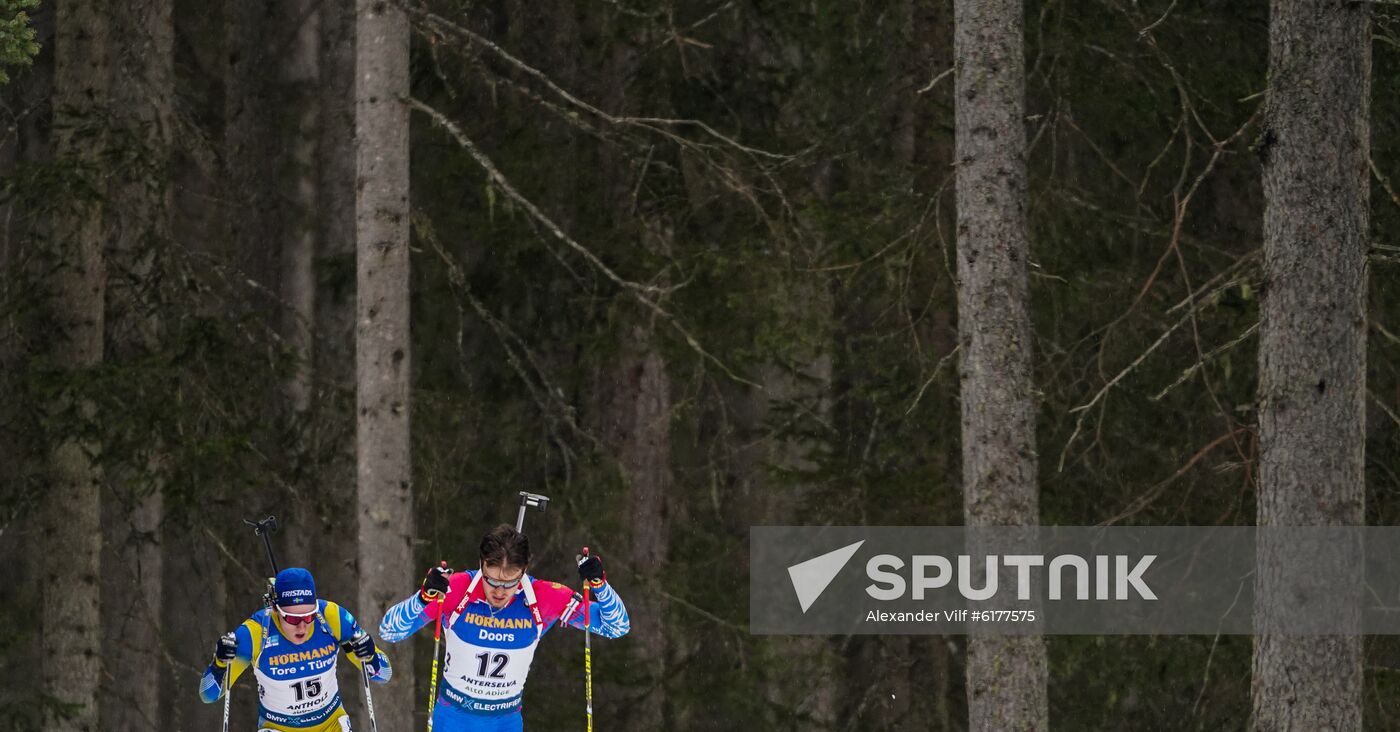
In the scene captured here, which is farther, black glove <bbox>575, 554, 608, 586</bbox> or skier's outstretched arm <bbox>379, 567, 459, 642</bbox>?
skier's outstretched arm <bbox>379, 567, 459, 642</bbox>

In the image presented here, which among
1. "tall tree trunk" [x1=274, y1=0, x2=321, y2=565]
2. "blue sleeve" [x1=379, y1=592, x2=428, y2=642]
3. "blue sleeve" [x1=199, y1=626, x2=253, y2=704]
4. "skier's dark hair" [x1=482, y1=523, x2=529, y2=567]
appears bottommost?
"blue sleeve" [x1=199, y1=626, x2=253, y2=704]

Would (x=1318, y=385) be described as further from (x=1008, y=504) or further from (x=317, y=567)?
(x=317, y=567)

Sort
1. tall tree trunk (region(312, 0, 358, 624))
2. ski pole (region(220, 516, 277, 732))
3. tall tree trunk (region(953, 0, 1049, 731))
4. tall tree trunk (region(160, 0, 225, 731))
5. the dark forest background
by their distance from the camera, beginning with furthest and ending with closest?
tall tree trunk (region(160, 0, 225, 731)), tall tree trunk (region(312, 0, 358, 624)), the dark forest background, tall tree trunk (region(953, 0, 1049, 731)), ski pole (region(220, 516, 277, 732))

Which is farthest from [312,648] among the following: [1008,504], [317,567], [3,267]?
[317,567]

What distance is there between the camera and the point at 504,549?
359 inches

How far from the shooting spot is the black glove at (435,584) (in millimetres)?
9125

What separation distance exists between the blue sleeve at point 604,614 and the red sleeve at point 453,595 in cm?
59

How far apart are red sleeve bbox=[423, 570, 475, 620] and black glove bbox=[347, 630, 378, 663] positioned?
49cm

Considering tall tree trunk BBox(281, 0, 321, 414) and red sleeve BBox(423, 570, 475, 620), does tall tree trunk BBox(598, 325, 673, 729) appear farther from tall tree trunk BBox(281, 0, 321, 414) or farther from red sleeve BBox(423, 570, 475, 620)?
red sleeve BBox(423, 570, 475, 620)

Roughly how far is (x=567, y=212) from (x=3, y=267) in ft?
17.8

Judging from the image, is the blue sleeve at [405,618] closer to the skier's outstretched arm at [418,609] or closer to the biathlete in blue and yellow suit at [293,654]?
the skier's outstretched arm at [418,609]

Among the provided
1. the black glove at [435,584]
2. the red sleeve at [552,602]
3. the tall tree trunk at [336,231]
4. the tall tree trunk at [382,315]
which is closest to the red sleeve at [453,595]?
the black glove at [435,584]

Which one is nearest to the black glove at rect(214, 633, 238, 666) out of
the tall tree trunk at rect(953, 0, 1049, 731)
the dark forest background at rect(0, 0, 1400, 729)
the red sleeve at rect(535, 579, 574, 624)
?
the red sleeve at rect(535, 579, 574, 624)

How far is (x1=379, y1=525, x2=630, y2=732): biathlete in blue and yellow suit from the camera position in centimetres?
949
